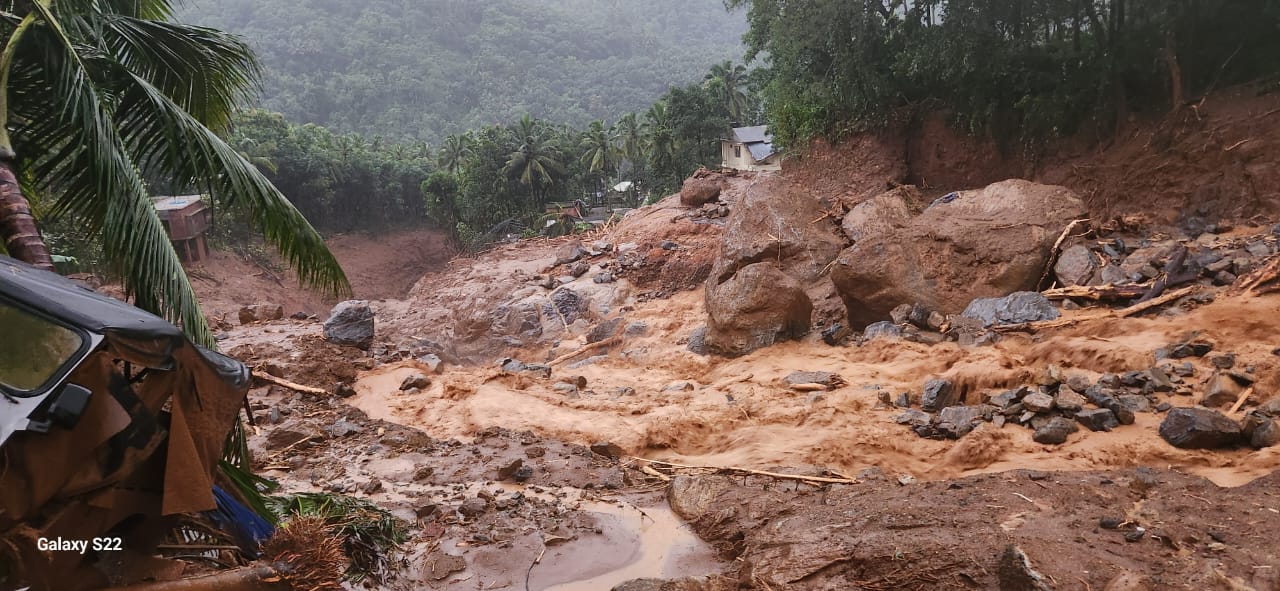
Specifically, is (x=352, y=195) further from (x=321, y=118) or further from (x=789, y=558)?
(x=789, y=558)

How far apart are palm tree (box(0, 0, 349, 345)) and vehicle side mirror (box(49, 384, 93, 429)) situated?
2.56 metres

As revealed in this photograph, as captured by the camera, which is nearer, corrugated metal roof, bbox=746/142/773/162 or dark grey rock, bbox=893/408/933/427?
dark grey rock, bbox=893/408/933/427

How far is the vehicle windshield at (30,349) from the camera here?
2.28 m

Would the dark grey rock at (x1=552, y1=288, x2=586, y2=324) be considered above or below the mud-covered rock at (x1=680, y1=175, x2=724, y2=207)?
below

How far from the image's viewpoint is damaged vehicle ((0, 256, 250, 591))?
2.22m

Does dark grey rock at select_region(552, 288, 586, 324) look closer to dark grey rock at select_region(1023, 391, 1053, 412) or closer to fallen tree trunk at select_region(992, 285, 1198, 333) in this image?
fallen tree trunk at select_region(992, 285, 1198, 333)

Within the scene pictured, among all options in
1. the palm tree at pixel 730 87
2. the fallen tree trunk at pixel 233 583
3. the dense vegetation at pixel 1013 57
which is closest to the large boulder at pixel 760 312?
the dense vegetation at pixel 1013 57

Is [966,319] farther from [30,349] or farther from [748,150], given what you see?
[748,150]

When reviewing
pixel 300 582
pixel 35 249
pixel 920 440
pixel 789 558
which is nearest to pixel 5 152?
pixel 35 249

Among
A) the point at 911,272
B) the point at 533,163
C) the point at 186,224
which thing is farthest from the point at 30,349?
the point at 533,163

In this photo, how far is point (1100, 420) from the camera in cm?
618

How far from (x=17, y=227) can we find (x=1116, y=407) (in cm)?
813

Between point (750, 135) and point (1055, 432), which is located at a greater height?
point (750, 135)

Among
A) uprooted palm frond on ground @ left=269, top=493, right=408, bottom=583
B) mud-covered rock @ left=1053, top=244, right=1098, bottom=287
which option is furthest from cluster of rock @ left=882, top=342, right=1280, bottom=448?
uprooted palm frond on ground @ left=269, top=493, right=408, bottom=583
